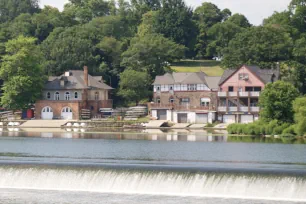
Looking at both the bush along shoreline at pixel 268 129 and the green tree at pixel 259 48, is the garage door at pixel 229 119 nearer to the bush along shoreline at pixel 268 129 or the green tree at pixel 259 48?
the bush along shoreline at pixel 268 129

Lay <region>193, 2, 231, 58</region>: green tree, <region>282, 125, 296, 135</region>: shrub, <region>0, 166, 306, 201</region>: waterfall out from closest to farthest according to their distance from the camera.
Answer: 1. <region>0, 166, 306, 201</region>: waterfall
2. <region>282, 125, 296, 135</region>: shrub
3. <region>193, 2, 231, 58</region>: green tree

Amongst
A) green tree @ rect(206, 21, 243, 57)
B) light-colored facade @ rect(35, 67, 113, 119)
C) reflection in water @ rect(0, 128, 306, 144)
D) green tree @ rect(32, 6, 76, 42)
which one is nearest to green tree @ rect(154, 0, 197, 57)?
green tree @ rect(206, 21, 243, 57)

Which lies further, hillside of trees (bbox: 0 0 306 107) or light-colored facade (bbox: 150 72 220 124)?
hillside of trees (bbox: 0 0 306 107)

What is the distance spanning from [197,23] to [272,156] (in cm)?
8393

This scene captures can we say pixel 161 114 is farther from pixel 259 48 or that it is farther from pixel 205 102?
pixel 259 48

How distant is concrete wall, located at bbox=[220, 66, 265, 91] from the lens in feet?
323

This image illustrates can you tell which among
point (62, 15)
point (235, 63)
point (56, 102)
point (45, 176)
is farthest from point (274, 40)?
point (45, 176)

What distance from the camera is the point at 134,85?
107 metres

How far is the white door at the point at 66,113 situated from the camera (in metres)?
104

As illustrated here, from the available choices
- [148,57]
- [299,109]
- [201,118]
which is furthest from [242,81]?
[299,109]

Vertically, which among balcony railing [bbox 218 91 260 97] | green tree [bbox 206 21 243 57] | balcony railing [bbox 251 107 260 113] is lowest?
balcony railing [bbox 251 107 260 113]

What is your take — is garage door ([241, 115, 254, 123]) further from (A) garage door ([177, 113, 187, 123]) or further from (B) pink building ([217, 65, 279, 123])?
(A) garage door ([177, 113, 187, 123])

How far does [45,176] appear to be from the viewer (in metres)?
51.8

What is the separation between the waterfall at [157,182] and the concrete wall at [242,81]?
49804 mm
